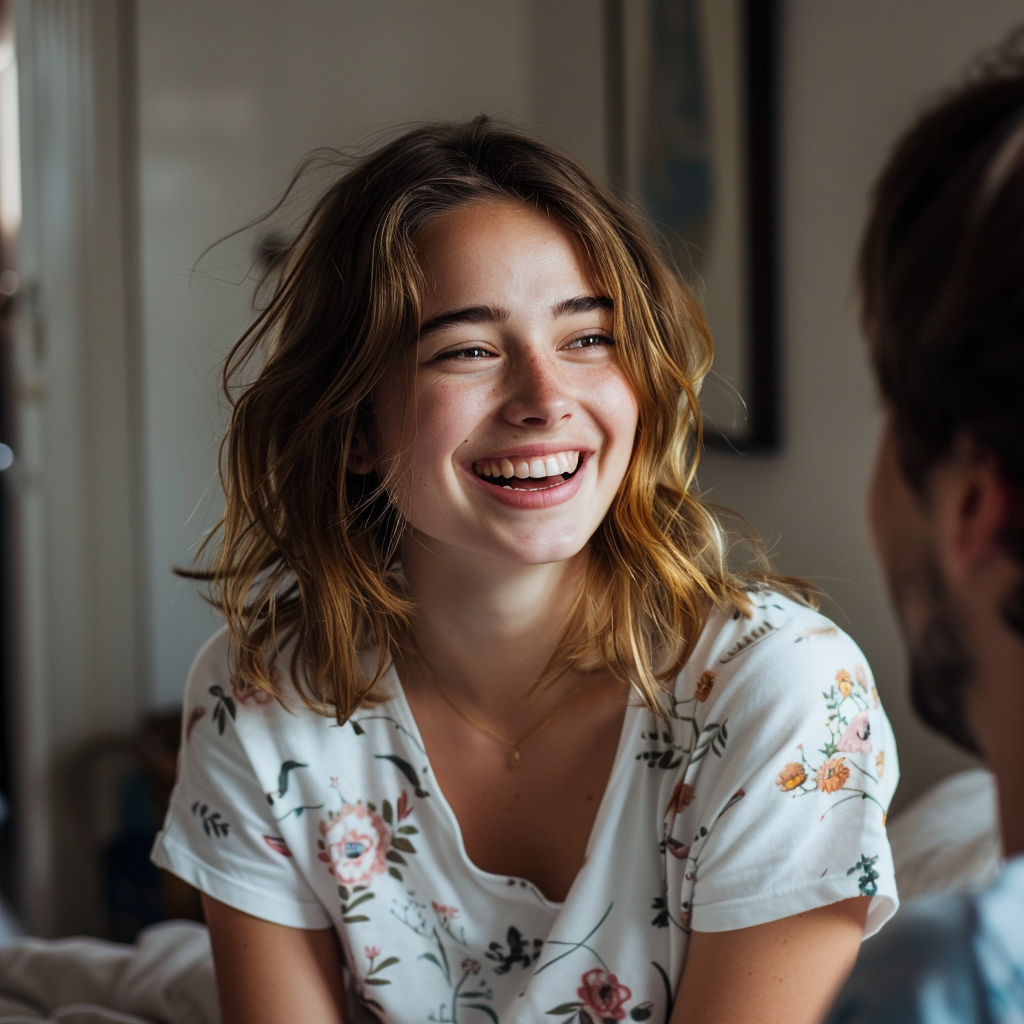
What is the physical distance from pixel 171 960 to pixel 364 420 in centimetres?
72

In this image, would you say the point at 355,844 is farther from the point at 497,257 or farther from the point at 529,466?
the point at 497,257

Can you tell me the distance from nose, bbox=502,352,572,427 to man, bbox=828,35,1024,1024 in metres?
0.53

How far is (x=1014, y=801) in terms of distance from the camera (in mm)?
489

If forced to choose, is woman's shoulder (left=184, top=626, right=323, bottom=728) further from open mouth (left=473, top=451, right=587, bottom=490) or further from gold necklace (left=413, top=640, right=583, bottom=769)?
open mouth (left=473, top=451, right=587, bottom=490)

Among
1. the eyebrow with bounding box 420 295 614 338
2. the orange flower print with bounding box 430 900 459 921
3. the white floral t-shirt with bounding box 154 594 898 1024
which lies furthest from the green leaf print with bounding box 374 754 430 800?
the eyebrow with bounding box 420 295 614 338

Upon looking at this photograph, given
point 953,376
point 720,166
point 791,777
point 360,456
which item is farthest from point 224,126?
point 953,376

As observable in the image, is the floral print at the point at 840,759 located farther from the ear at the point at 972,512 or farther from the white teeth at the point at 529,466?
the ear at the point at 972,512

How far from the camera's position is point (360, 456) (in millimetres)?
1183

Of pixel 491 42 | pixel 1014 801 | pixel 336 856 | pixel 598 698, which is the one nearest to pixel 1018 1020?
pixel 1014 801

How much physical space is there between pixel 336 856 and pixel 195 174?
1.79 metres

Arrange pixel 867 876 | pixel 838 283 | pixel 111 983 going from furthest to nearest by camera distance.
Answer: pixel 838 283, pixel 111 983, pixel 867 876

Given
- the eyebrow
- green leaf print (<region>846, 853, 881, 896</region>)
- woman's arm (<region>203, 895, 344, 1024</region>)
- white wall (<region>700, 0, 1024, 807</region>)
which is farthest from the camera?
white wall (<region>700, 0, 1024, 807</region>)

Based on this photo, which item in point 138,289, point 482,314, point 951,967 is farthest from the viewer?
point 138,289

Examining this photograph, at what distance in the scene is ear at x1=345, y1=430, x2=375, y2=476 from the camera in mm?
1172
